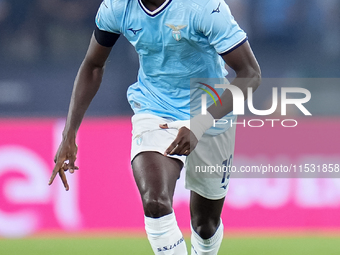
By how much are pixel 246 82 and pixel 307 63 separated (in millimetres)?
3918

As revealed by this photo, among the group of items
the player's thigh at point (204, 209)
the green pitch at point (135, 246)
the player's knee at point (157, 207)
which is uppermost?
the player's knee at point (157, 207)

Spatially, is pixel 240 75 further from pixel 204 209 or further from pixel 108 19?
pixel 204 209

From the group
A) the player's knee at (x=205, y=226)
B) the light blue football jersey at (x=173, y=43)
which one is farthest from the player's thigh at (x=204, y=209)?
the light blue football jersey at (x=173, y=43)

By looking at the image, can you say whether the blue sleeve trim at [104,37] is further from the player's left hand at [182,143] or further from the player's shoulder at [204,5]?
the player's left hand at [182,143]

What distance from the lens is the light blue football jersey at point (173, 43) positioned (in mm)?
2732

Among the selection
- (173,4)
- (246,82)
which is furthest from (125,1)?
(246,82)

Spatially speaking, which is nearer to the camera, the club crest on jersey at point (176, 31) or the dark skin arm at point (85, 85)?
the club crest on jersey at point (176, 31)

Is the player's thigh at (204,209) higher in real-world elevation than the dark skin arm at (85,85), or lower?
lower

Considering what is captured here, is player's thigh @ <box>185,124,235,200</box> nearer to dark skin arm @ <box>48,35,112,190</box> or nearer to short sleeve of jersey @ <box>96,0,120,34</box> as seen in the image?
dark skin arm @ <box>48,35,112,190</box>

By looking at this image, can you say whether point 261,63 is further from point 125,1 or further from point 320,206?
point 125,1

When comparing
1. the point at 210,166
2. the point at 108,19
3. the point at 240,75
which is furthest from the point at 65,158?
the point at 240,75

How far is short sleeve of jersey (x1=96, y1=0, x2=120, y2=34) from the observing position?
294 cm

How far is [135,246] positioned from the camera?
481 cm

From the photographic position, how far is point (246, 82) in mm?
2662
